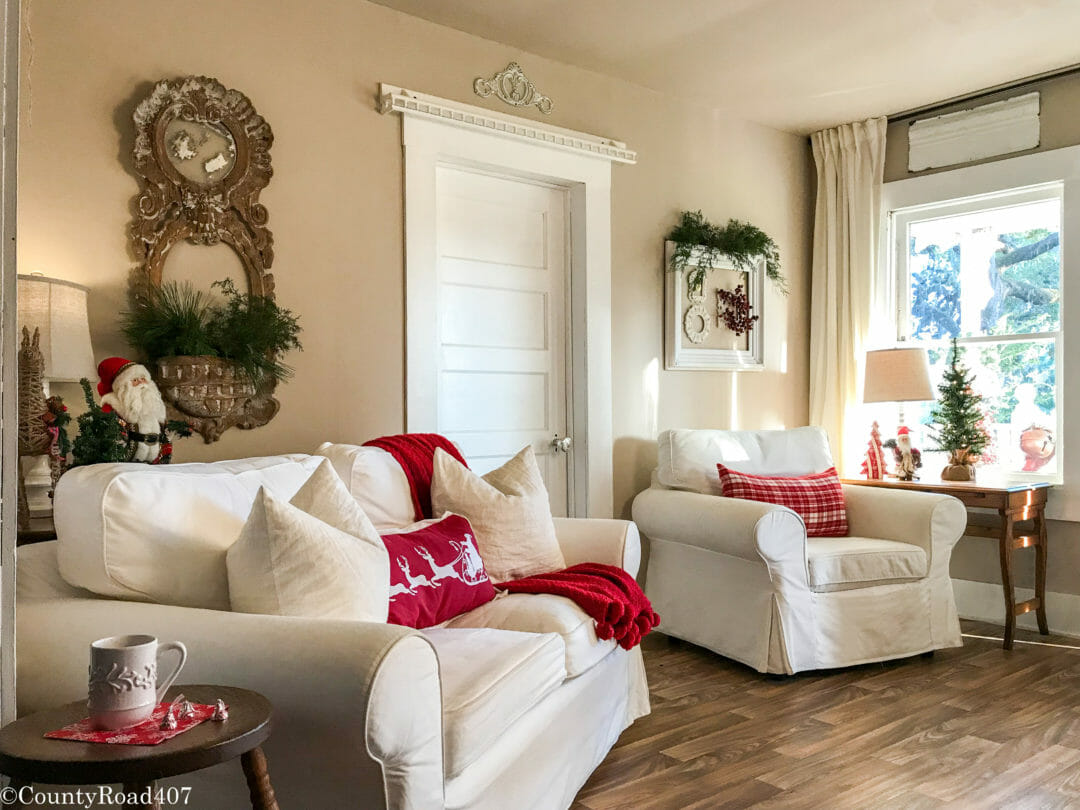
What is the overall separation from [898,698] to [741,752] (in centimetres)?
84

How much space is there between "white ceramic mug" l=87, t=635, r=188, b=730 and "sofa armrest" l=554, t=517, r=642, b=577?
5.39 ft

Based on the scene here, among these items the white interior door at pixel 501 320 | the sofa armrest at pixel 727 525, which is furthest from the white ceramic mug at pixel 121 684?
the sofa armrest at pixel 727 525

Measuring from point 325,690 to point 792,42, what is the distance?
326 centimetres

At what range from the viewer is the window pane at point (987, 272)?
13.8 feet

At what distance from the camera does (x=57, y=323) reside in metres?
2.33

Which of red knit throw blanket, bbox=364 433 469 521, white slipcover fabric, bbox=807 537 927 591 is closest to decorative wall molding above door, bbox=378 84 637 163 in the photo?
red knit throw blanket, bbox=364 433 469 521

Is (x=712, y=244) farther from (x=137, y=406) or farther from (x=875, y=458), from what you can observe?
(x=137, y=406)

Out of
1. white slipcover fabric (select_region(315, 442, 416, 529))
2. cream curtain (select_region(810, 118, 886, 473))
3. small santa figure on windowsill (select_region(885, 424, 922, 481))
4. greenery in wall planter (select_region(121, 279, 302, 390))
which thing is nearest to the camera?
white slipcover fabric (select_region(315, 442, 416, 529))

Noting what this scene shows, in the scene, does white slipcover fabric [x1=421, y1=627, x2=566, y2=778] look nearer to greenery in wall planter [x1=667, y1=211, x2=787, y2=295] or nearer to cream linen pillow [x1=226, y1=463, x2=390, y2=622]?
cream linen pillow [x1=226, y1=463, x2=390, y2=622]

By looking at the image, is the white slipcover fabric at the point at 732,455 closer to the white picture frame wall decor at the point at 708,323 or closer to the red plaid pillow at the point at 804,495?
the red plaid pillow at the point at 804,495

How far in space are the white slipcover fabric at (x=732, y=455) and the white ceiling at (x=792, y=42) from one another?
1.61 m

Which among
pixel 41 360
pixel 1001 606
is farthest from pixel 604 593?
pixel 1001 606

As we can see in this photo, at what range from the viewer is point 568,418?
13.2 feet

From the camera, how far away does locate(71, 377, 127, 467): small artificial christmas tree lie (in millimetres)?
2213
